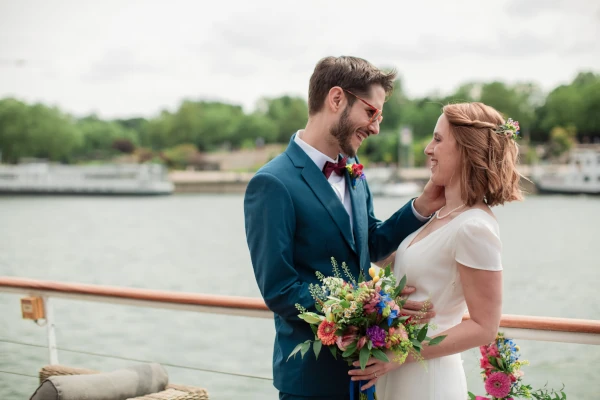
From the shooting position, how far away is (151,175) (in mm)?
69750

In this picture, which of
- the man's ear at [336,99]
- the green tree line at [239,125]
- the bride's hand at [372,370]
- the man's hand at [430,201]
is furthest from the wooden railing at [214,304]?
the green tree line at [239,125]

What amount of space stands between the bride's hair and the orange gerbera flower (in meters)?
0.62

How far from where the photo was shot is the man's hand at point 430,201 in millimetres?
2422

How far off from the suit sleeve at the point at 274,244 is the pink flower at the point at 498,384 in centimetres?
77

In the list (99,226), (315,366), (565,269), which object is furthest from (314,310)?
(99,226)

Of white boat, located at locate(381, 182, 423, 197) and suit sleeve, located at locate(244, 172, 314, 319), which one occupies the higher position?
suit sleeve, located at locate(244, 172, 314, 319)

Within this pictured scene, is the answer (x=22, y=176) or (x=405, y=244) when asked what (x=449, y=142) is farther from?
(x=22, y=176)

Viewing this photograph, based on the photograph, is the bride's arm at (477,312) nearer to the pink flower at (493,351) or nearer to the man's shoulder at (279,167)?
the pink flower at (493,351)

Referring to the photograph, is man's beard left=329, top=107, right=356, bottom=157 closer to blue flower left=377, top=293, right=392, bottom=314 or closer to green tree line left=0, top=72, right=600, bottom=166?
blue flower left=377, top=293, right=392, bottom=314

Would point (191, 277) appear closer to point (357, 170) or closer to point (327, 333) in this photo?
→ point (357, 170)

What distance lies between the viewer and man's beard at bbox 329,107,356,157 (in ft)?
7.28

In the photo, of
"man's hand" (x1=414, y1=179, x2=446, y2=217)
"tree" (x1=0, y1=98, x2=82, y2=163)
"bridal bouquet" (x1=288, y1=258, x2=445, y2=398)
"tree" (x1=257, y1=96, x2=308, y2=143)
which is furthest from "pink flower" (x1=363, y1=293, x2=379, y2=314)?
"tree" (x1=0, y1=98, x2=82, y2=163)

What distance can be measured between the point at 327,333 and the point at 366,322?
0.38 feet

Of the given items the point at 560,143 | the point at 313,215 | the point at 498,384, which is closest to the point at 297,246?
the point at 313,215
